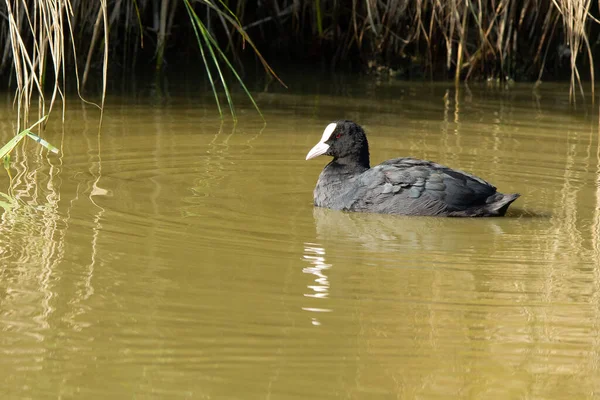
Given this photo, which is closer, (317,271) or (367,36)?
(317,271)

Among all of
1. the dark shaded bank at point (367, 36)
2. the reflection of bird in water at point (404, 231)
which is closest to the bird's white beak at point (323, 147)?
the reflection of bird in water at point (404, 231)

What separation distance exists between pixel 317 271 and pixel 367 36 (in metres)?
6.92

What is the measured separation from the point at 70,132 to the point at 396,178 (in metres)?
3.00

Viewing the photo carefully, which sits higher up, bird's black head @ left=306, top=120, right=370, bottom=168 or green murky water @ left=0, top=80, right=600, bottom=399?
bird's black head @ left=306, top=120, right=370, bottom=168

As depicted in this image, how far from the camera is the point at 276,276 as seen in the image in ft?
14.6

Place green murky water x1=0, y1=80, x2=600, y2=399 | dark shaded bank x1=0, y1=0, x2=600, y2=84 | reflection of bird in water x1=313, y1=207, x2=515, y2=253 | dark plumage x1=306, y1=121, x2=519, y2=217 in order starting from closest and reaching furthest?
green murky water x1=0, y1=80, x2=600, y2=399
reflection of bird in water x1=313, y1=207, x2=515, y2=253
dark plumage x1=306, y1=121, x2=519, y2=217
dark shaded bank x1=0, y1=0, x2=600, y2=84

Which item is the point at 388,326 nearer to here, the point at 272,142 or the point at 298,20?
the point at 272,142

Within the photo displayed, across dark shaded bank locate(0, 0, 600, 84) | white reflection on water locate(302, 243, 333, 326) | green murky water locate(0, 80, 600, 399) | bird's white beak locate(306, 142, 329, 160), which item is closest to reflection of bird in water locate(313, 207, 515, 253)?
green murky water locate(0, 80, 600, 399)

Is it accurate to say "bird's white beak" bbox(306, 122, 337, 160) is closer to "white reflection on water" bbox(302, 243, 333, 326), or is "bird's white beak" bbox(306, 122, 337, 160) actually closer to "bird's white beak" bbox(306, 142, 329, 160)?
"bird's white beak" bbox(306, 142, 329, 160)

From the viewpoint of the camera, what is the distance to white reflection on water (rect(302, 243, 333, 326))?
4.04 m

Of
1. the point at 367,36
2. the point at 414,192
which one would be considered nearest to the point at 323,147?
the point at 414,192

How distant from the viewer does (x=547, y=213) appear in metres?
5.84

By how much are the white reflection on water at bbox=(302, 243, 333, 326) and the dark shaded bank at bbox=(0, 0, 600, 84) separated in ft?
16.2

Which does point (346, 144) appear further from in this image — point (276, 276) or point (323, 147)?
point (276, 276)
